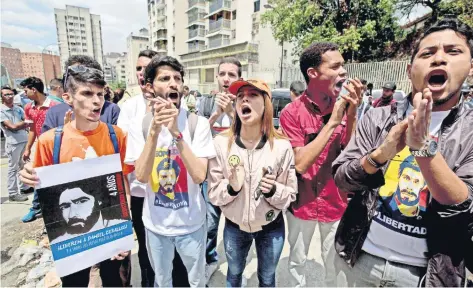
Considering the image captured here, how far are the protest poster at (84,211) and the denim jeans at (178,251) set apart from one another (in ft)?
0.68

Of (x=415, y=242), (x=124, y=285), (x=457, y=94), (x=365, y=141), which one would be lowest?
(x=124, y=285)

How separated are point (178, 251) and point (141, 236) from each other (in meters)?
0.59

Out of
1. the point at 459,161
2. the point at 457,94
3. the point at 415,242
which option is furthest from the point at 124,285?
the point at 457,94

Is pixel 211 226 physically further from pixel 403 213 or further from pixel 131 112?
pixel 403 213

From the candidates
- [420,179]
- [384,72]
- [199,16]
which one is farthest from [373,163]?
[199,16]

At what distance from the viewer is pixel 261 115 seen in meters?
1.88

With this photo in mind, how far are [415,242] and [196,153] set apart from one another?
1421 mm

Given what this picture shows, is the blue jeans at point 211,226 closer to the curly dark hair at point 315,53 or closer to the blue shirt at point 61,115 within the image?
the blue shirt at point 61,115

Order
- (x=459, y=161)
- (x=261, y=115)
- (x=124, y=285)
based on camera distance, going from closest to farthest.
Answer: (x=459, y=161)
(x=261, y=115)
(x=124, y=285)

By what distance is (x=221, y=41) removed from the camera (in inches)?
1310

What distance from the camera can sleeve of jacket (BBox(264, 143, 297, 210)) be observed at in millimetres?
1797

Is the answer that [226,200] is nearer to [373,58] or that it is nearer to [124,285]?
[124,285]

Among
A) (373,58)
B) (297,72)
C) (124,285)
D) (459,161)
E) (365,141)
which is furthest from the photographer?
(297,72)

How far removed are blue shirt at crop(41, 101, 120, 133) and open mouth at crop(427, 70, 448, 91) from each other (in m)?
2.67
